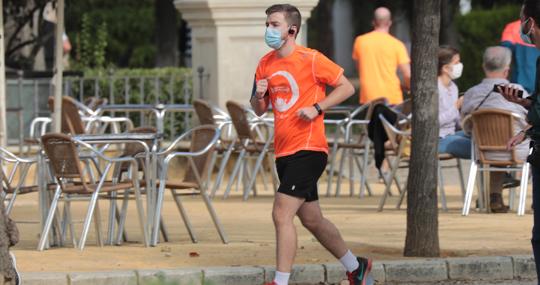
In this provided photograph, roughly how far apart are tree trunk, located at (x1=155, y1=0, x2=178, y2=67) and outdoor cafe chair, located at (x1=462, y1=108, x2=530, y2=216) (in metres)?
22.3

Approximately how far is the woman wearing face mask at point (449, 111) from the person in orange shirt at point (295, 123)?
16.5 ft

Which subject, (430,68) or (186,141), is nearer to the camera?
(430,68)

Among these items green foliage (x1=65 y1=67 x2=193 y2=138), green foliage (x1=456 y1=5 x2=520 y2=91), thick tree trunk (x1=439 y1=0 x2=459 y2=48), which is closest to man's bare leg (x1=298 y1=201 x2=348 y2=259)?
green foliage (x1=65 y1=67 x2=193 y2=138)

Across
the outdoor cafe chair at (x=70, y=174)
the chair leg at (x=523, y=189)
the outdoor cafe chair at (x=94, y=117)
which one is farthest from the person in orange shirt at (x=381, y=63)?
the outdoor cafe chair at (x=70, y=174)

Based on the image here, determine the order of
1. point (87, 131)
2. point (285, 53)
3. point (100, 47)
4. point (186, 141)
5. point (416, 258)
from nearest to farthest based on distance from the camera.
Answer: point (285, 53), point (416, 258), point (87, 131), point (186, 141), point (100, 47)

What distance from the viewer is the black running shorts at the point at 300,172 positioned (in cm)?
1077

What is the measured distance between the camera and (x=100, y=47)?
26984 mm

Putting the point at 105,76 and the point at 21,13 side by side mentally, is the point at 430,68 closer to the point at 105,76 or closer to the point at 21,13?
the point at 105,76

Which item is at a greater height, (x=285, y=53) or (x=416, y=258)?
(x=285, y=53)

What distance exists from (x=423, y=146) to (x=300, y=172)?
1.75 meters

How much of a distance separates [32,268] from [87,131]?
251 inches

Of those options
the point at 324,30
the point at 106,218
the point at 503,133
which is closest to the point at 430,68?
the point at 503,133

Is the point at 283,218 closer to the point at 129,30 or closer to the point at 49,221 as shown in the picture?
the point at 49,221

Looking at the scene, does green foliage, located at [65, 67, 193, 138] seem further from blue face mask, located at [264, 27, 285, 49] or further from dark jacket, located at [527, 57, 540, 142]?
dark jacket, located at [527, 57, 540, 142]
